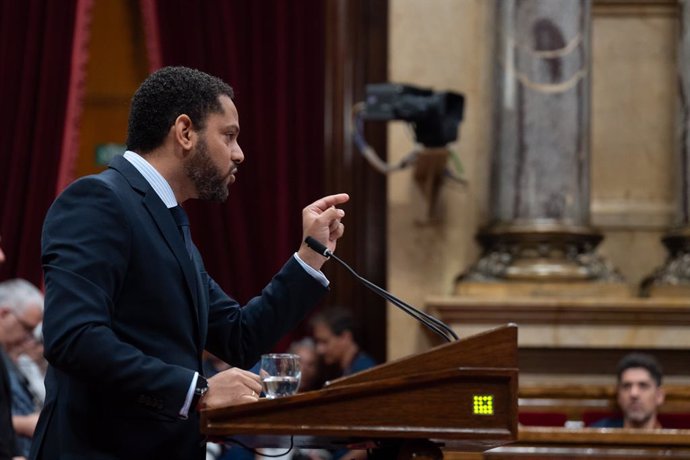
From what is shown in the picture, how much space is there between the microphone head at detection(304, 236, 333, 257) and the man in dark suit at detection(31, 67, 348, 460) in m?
0.02

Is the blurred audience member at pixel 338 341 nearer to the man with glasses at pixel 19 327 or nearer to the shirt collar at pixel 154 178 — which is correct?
the man with glasses at pixel 19 327

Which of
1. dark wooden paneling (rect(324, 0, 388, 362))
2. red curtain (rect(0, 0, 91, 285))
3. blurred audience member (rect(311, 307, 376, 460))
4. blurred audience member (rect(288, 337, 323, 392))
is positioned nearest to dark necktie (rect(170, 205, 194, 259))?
blurred audience member (rect(288, 337, 323, 392))

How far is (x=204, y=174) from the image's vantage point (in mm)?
2588

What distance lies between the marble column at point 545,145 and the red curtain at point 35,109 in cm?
234

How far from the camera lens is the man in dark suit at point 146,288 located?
2.29 metres

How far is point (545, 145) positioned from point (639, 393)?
4.62 ft

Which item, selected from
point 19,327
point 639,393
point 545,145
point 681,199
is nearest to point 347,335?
point 545,145

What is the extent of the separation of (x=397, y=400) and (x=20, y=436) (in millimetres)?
3124

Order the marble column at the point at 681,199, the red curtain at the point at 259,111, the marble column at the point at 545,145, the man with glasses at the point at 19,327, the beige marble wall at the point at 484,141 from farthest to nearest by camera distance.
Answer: the red curtain at the point at 259,111 → the beige marble wall at the point at 484,141 → the marble column at the point at 681,199 → the marble column at the point at 545,145 → the man with glasses at the point at 19,327

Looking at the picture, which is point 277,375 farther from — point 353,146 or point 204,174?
point 353,146

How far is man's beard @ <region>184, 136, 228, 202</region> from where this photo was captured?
8.45ft

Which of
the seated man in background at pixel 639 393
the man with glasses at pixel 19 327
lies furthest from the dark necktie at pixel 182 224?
the seated man in background at pixel 639 393

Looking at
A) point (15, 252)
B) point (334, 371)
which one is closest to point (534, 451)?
point (334, 371)

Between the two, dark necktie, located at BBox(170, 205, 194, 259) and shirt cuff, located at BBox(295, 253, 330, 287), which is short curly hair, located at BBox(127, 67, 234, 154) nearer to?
dark necktie, located at BBox(170, 205, 194, 259)
